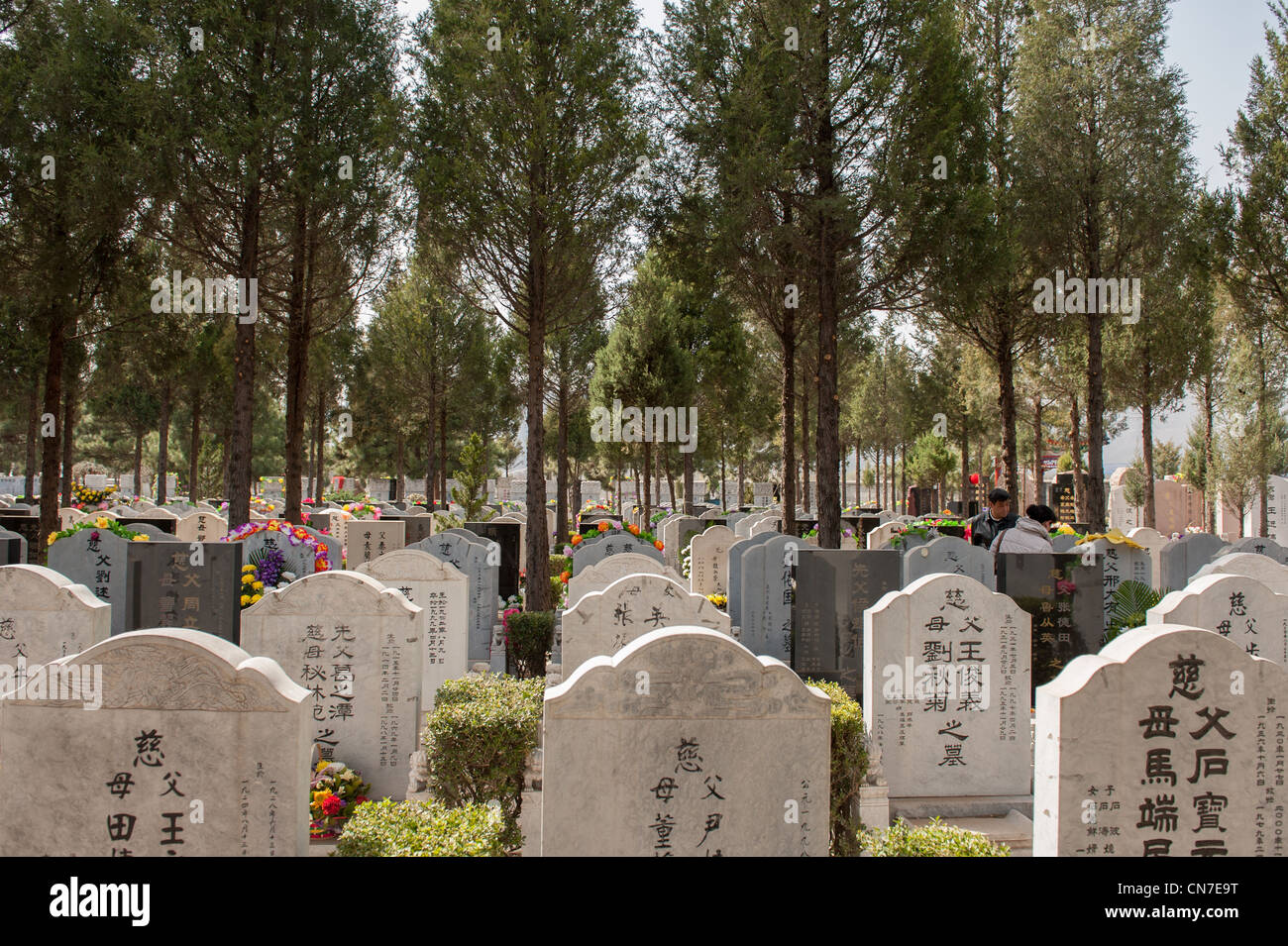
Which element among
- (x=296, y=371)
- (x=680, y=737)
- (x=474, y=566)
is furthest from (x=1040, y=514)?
(x=296, y=371)

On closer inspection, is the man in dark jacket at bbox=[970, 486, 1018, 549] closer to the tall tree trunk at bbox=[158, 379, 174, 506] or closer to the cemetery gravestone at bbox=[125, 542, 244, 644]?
the cemetery gravestone at bbox=[125, 542, 244, 644]

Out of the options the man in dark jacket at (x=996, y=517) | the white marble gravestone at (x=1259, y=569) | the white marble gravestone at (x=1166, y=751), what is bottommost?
the white marble gravestone at (x=1166, y=751)

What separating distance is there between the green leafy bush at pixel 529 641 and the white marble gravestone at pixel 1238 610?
19.8 ft

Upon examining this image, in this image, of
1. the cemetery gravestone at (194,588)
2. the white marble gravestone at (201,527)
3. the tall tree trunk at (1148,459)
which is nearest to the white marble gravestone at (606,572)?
the cemetery gravestone at (194,588)

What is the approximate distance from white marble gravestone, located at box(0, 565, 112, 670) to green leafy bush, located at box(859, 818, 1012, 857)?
204 inches

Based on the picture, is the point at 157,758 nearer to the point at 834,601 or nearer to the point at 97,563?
the point at 97,563

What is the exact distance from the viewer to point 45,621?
5.61 m

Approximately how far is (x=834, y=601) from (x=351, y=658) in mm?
4557

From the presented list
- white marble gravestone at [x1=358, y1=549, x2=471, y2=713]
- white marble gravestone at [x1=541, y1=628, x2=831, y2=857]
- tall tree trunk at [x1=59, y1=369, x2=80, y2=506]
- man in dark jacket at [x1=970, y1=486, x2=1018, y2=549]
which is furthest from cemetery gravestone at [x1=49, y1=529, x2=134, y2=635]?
tall tree trunk at [x1=59, y1=369, x2=80, y2=506]

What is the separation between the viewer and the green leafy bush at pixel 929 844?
326cm

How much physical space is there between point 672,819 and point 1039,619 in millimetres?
5484

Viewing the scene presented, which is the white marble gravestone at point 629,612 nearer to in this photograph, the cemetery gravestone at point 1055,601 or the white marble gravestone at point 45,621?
the cemetery gravestone at point 1055,601

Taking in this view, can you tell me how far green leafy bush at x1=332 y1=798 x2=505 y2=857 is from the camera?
3.32 metres

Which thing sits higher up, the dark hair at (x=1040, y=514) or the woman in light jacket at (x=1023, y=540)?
the dark hair at (x=1040, y=514)
